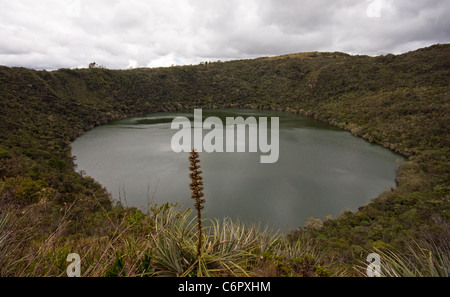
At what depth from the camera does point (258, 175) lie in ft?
55.8

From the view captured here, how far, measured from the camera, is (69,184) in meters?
12.9

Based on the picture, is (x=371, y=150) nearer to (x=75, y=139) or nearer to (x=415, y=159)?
(x=415, y=159)

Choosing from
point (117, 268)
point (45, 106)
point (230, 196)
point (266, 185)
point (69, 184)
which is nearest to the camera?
point (117, 268)

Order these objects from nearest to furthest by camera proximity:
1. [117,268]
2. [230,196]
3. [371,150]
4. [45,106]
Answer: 1. [117,268]
2. [230,196]
3. [371,150]
4. [45,106]

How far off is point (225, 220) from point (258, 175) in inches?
503

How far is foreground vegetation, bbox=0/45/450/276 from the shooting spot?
7.98ft

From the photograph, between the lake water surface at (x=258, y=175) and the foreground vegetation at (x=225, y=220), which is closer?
the foreground vegetation at (x=225, y=220)

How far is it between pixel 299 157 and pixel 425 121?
44.9 ft

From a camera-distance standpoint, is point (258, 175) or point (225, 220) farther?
point (258, 175)

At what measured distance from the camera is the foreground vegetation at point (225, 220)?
7.98ft

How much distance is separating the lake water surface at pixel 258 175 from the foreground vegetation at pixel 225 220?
135 centimetres

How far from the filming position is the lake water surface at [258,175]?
1317cm

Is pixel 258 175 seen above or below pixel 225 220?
below

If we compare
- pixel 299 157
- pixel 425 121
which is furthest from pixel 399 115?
pixel 299 157
